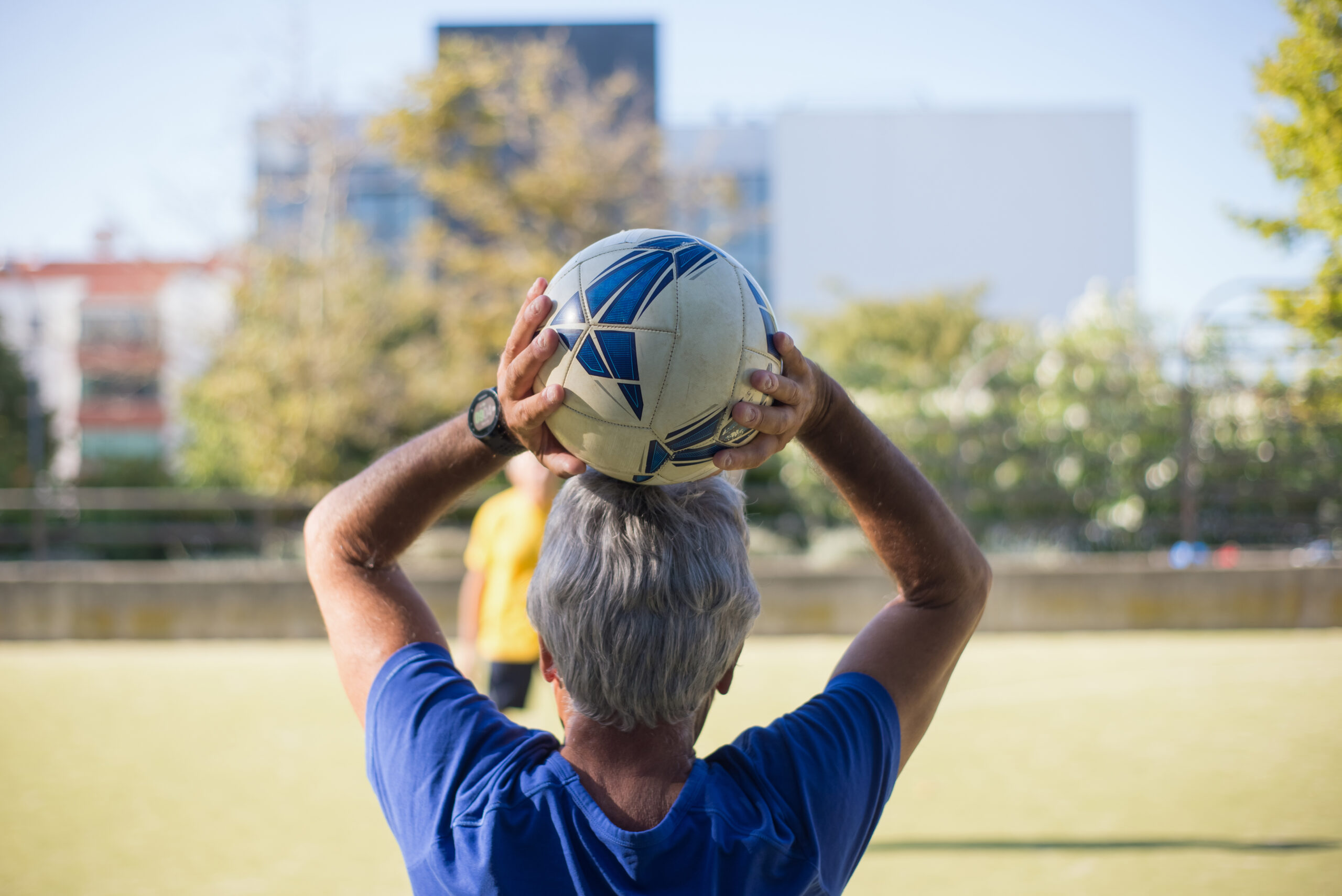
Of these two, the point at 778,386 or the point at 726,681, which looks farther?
the point at 726,681

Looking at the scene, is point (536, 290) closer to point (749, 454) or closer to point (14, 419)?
point (749, 454)

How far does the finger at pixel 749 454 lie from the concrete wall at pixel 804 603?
9.98m

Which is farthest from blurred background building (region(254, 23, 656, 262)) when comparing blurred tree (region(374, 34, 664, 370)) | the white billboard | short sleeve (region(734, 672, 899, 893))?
the white billboard

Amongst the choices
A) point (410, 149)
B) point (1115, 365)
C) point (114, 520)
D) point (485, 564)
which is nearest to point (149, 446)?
point (114, 520)

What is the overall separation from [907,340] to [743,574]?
3786cm

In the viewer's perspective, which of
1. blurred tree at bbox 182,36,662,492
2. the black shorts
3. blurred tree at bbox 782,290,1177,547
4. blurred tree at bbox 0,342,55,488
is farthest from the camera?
blurred tree at bbox 0,342,55,488

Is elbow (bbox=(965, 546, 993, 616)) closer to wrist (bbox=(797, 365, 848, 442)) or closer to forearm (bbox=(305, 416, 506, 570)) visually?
wrist (bbox=(797, 365, 848, 442))

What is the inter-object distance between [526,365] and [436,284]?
21748mm

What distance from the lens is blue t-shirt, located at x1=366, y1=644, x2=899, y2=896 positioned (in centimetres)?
134

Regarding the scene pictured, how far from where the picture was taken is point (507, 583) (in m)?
5.80

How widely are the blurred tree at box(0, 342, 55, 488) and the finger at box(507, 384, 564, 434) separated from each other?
2392cm

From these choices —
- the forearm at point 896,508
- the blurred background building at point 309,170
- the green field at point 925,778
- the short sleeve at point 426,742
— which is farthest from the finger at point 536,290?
the blurred background building at point 309,170

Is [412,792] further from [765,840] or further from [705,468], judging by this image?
[705,468]

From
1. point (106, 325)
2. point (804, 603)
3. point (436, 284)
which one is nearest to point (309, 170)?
point (436, 284)
